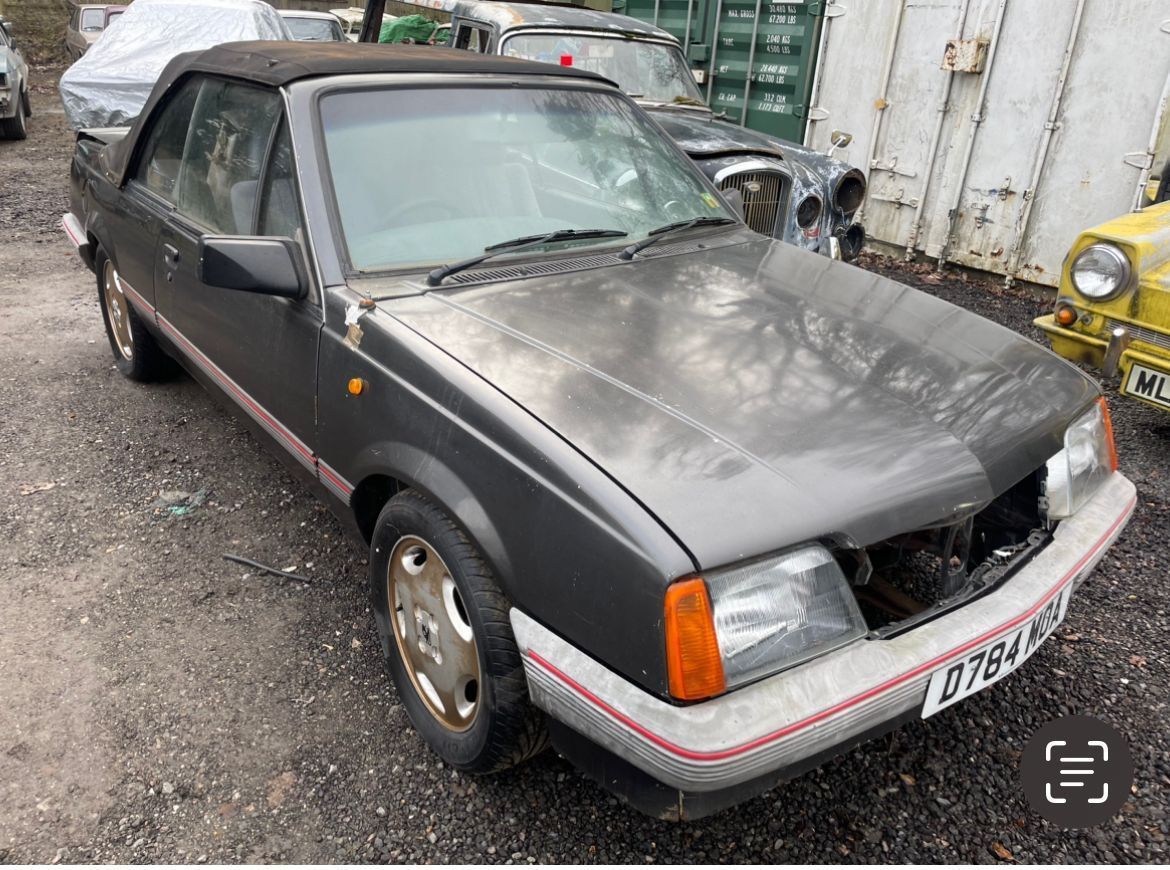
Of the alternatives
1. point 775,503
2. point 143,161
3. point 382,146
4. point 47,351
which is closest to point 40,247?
point 47,351

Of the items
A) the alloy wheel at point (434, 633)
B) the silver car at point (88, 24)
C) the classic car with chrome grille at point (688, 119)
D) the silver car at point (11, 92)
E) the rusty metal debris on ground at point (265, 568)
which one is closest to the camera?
the alloy wheel at point (434, 633)

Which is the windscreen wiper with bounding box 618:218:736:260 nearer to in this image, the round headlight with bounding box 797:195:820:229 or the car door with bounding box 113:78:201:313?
the car door with bounding box 113:78:201:313

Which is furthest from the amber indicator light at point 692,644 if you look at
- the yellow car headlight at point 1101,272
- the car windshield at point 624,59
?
the car windshield at point 624,59

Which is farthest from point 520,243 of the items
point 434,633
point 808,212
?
point 808,212

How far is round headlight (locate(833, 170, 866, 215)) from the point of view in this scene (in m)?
5.60

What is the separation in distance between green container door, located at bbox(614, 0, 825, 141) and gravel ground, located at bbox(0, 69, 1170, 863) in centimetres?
550

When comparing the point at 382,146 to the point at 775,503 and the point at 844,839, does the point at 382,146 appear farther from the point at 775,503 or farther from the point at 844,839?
the point at 844,839

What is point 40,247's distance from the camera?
7.03m

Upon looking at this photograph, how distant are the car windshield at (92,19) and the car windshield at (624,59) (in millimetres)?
9922

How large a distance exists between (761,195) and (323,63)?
9.94ft

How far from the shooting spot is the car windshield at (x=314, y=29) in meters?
10.0

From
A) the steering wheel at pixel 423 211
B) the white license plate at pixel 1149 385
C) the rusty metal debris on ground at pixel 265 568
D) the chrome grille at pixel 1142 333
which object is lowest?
the rusty metal debris on ground at pixel 265 568

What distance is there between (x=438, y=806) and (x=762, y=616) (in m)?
1.04

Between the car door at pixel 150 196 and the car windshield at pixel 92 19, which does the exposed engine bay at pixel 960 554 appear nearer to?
the car door at pixel 150 196
